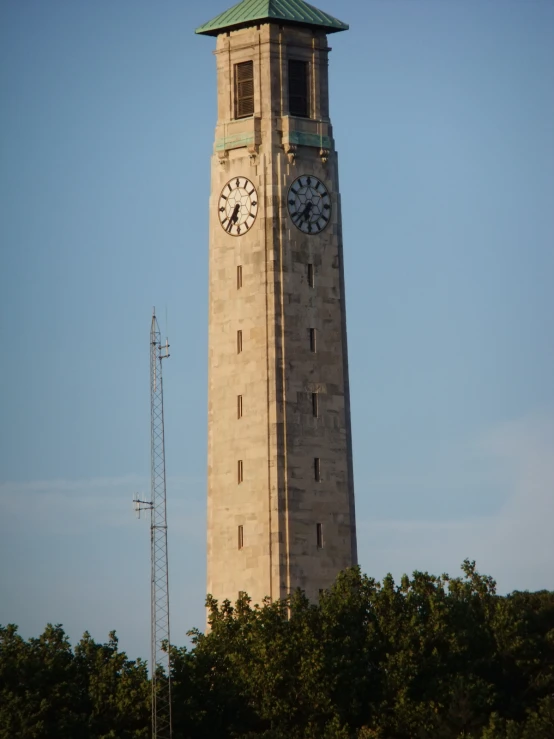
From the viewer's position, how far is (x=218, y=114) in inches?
6718

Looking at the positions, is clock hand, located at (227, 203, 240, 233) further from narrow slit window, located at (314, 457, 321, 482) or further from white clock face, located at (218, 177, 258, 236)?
narrow slit window, located at (314, 457, 321, 482)

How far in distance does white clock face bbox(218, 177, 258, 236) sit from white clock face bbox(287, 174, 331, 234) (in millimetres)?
2282

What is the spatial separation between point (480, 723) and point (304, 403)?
30.7 metres

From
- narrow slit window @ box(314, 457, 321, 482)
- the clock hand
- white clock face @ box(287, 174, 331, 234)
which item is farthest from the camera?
the clock hand

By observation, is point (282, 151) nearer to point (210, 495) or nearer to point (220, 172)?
point (220, 172)

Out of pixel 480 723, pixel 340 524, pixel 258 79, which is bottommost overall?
pixel 480 723

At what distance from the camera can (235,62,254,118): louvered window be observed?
169125 millimetres

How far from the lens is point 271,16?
167m

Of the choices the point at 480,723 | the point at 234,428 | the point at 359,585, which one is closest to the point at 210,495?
the point at 234,428

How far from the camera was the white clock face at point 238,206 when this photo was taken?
167875 mm

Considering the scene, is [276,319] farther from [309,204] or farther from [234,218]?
[309,204]

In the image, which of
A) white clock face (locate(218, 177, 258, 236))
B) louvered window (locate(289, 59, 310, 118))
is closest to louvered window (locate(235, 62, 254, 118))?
louvered window (locate(289, 59, 310, 118))

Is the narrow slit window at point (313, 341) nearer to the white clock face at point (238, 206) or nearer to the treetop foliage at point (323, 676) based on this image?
the white clock face at point (238, 206)

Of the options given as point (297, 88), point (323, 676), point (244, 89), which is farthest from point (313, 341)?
point (323, 676)
